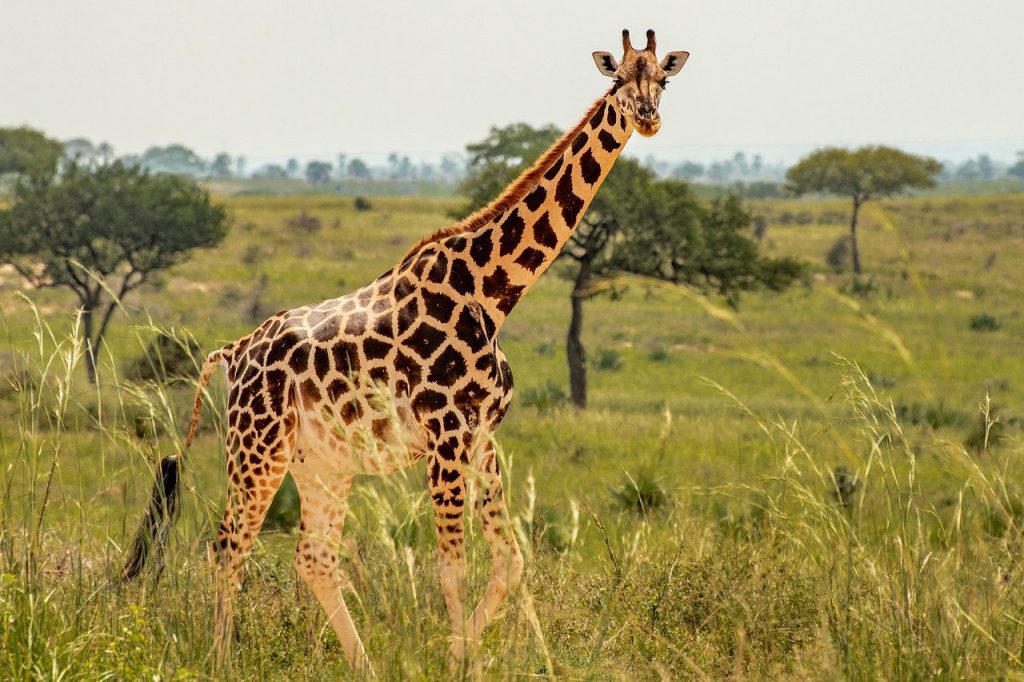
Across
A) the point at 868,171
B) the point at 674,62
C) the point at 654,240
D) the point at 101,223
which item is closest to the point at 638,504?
the point at 674,62

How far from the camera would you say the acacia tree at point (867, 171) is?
60500 millimetres

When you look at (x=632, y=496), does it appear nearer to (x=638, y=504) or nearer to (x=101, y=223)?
(x=638, y=504)

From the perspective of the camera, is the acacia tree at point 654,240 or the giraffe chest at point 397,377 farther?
the acacia tree at point 654,240

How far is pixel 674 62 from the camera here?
619cm

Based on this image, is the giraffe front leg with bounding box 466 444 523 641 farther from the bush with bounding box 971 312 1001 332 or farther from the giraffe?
the bush with bounding box 971 312 1001 332

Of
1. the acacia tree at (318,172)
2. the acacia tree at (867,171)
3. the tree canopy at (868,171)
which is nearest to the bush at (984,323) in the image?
the acacia tree at (867,171)

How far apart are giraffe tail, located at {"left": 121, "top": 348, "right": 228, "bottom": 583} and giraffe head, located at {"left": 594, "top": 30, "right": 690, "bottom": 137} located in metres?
2.51

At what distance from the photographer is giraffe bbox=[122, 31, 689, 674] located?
6129 millimetres

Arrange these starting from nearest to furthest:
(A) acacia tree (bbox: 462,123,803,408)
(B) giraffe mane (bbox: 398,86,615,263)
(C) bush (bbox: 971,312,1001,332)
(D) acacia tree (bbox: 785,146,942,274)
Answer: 1. (B) giraffe mane (bbox: 398,86,615,263)
2. (A) acacia tree (bbox: 462,123,803,408)
3. (C) bush (bbox: 971,312,1001,332)
4. (D) acacia tree (bbox: 785,146,942,274)

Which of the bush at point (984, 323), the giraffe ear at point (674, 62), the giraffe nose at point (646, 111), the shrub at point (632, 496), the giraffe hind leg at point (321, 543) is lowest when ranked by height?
the bush at point (984, 323)

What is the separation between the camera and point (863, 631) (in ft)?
19.3

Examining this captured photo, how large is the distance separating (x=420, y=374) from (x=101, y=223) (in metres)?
28.5

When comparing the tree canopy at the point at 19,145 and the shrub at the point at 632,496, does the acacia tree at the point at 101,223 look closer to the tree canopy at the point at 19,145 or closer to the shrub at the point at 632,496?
the shrub at the point at 632,496

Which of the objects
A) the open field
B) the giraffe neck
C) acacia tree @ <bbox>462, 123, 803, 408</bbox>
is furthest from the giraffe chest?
acacia tree @ <bbox>462, 123, 803, 408</bbox>
